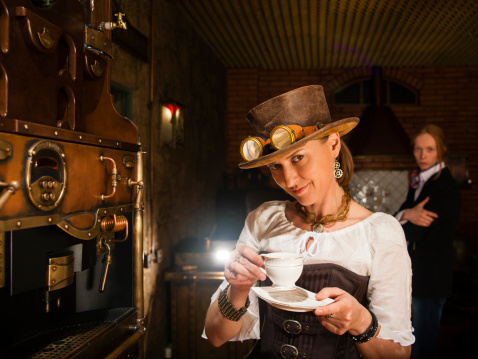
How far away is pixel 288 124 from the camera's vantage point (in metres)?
1.32

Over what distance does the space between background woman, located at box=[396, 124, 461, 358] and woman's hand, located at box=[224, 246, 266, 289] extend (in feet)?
5.71

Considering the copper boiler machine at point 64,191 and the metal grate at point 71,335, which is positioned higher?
the copper boiler machine at point 64,191

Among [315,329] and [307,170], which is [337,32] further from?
[315,329]

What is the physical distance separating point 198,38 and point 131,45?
1872mm

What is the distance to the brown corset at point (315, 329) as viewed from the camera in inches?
51.7

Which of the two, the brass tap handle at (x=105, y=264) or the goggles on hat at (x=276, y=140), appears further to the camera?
the brass tap handle at (x=105, y=264)

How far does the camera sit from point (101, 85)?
164cm

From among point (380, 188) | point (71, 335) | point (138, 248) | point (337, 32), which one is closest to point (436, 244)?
point (138, 248)

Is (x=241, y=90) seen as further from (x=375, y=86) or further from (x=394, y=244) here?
(x=394, y=244)

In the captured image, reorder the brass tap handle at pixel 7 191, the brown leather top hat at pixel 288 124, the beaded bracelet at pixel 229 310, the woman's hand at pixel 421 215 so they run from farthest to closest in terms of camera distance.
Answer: the woman's hand at pixel 421 215 < the beaded bracelet at pixel 229 310 < the brown leather top hat at pixel 288 124 < the brass tap handle at pixel 7 191

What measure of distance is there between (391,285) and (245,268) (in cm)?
50

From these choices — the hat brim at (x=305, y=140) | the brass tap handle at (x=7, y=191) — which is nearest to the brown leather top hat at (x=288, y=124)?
the hat brim at (x=305, y=140)

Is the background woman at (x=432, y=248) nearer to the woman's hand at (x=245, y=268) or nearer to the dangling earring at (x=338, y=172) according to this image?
the dangling earring at (x=338, y=172)

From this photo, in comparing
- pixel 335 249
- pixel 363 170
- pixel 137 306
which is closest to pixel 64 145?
pixel 137 306
